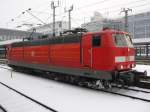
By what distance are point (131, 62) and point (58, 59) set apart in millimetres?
4391

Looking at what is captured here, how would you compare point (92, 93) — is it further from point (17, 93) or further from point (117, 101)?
point (17, 93)

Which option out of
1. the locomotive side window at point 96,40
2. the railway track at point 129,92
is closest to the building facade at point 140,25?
the railway track at point 129,92

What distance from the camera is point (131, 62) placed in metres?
12.8

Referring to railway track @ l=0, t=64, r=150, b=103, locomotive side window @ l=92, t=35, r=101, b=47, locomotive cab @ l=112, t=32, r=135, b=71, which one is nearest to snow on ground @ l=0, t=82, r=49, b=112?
railway track @ l=0, t=64, r=150, b=103

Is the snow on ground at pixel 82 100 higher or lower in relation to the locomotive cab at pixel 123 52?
lower

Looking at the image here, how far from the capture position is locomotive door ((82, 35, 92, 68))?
12398 mm

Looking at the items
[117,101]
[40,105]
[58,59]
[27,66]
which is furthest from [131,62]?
[27,66]

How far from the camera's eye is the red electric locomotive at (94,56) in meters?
11.5

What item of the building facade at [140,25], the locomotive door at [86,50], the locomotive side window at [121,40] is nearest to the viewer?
the locomotive side window at [121,40]

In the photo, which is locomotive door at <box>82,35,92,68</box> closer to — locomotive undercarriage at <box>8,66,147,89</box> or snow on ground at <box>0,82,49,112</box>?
locomotive undercarriage at <box>8,66,147,89</box>

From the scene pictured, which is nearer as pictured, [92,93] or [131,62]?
[92,93]

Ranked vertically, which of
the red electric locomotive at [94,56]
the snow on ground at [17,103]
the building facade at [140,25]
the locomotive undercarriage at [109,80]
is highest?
the building facade at [140,25]

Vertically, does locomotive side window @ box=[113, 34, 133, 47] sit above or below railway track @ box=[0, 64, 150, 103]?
above

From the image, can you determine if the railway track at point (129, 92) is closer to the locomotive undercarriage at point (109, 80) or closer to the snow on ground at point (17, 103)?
the locomotive undercarriage at point (109, 80)
